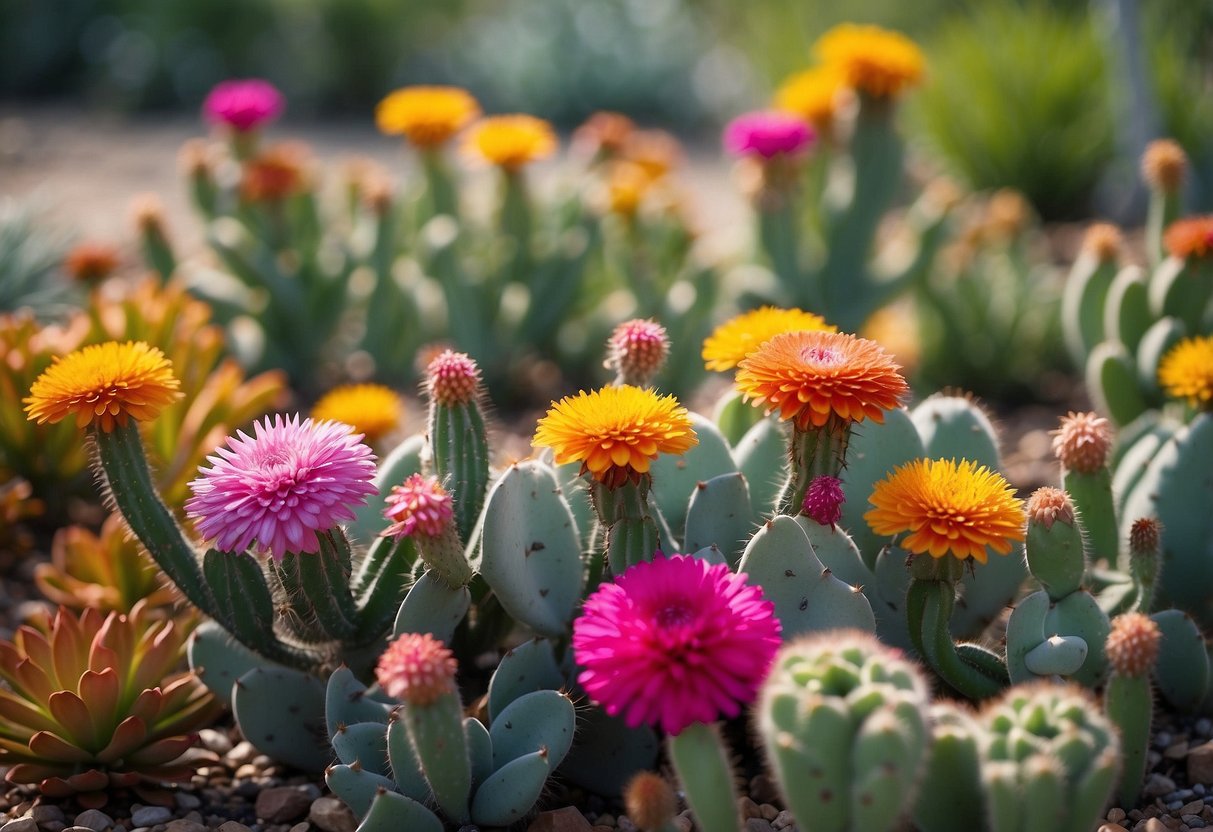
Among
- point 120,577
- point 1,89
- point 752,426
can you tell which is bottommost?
point 120,577

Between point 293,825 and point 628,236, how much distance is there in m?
2.30

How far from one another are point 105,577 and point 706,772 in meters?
1.64

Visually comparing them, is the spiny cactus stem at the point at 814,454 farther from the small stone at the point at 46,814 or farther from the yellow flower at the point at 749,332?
the small stone at the point at 46,814

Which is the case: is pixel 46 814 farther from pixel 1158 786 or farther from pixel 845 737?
pixel 1158 786

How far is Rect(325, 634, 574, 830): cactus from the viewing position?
169 cm

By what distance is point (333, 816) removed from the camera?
2049 mm

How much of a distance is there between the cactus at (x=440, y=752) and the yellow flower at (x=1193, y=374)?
1373 millimetres

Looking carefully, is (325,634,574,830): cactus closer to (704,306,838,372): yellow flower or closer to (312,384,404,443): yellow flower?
(704,306,838,372): yellow flower

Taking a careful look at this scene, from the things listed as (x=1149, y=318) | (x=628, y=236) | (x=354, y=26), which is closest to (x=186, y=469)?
(x=628, y=236)

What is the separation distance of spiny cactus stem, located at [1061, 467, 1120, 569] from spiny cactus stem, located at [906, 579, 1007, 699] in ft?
1.16

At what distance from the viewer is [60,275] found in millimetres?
4242

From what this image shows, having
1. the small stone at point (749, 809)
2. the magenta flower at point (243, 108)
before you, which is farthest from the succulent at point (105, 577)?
the magenta flower at point (243, 108)

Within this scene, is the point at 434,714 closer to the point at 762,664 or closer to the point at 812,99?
the point at 762,664

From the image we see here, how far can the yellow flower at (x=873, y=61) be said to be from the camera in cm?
382
